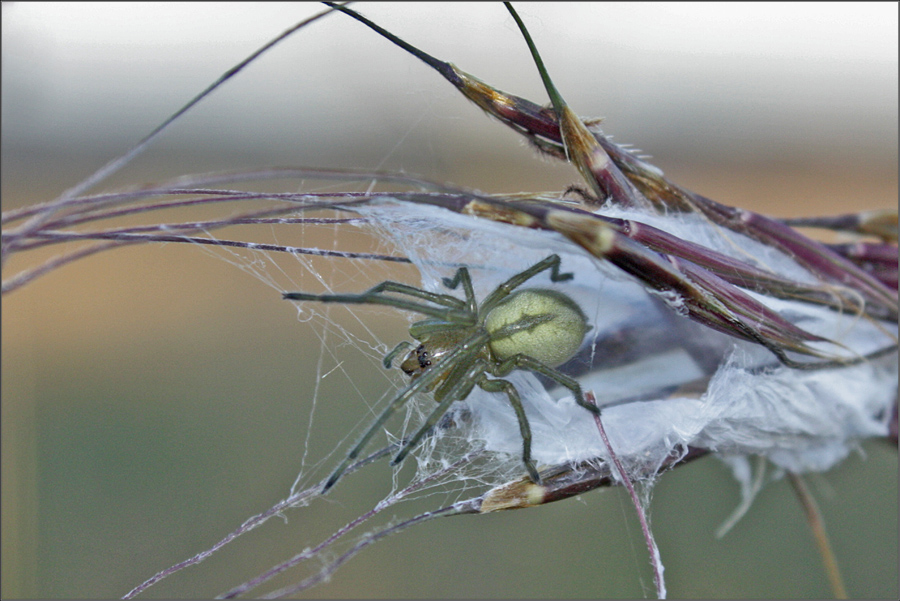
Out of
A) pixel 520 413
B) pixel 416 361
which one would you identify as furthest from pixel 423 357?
pixel 520 413

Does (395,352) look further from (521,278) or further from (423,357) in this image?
(521,278)

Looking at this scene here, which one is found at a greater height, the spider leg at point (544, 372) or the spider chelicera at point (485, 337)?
the spider chelicera at point (485, 337)

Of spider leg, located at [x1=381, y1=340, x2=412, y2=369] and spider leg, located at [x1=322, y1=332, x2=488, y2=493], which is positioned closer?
spider leg, located at [x1=322, y1=332, x2=488, y2=493]

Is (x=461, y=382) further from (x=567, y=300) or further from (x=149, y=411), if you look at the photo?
(x=149, y=411)

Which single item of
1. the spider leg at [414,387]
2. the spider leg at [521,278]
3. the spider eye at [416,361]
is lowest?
the spider leg at [414,387]

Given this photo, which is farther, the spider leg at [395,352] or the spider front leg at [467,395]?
the spider leg at [395,352]

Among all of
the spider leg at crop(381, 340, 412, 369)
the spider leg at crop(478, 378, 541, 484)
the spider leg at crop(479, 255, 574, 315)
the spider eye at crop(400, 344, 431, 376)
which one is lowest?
the spider leg at crop(478, 378, 541, 484)

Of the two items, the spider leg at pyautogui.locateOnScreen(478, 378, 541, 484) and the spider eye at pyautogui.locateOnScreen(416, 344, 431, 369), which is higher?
the spider eye at pyautogui.locateOnScreen(416, 344, 431, 369)
